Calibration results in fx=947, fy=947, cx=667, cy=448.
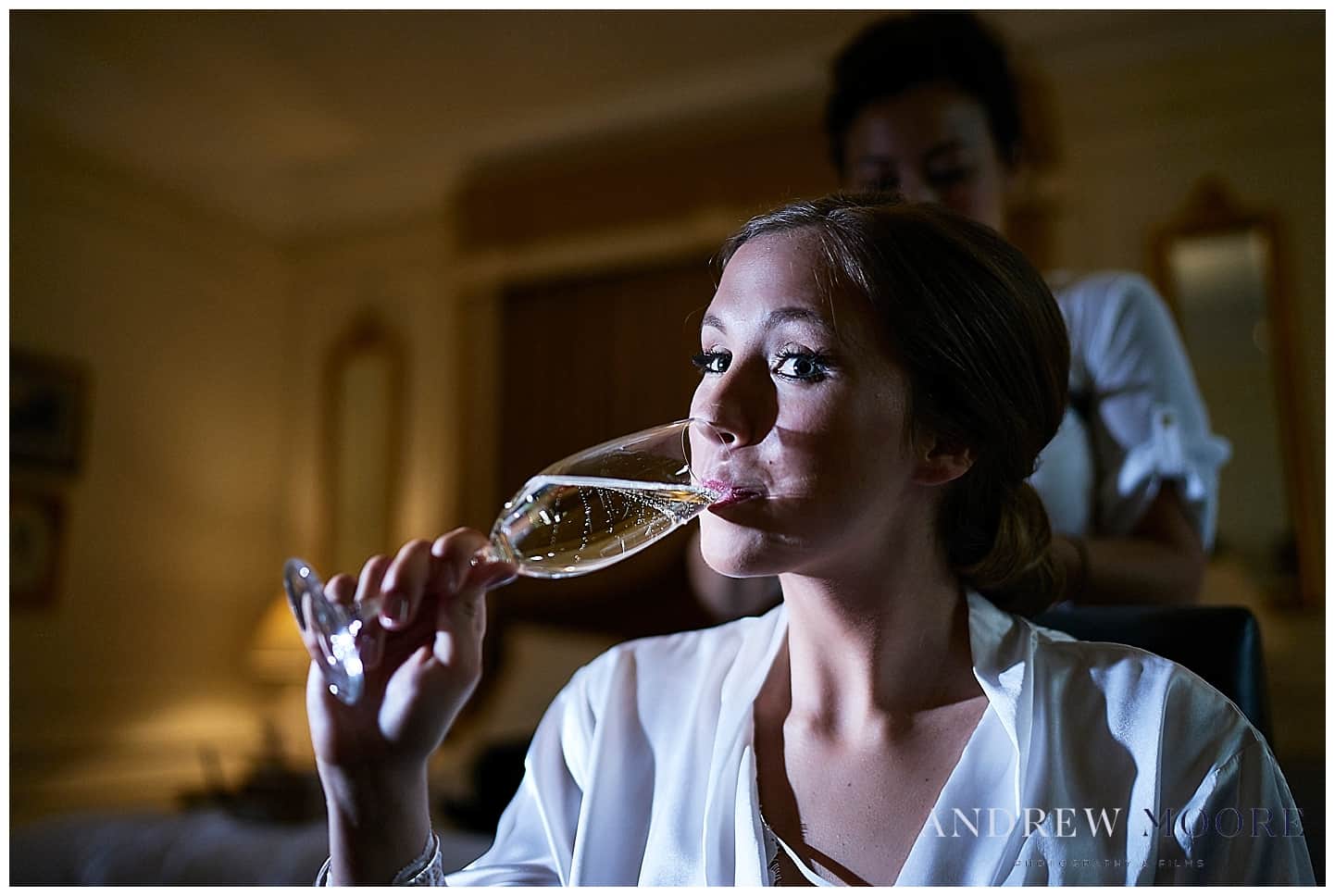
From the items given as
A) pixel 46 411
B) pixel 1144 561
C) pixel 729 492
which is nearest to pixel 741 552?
pixel 729 492

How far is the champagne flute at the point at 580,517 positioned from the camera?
0.43 m

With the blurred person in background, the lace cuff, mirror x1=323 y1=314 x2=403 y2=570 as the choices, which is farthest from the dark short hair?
mirror x1=323 y1=314 x2=403 y2=570

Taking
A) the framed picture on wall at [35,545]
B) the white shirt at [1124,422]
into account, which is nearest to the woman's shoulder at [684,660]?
the white shirt at [1124,422]

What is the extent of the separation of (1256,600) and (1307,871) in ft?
1.98

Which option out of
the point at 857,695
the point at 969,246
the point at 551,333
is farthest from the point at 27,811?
the point at 969,246

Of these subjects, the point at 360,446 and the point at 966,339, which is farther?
the point at 360,446

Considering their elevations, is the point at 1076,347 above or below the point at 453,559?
above

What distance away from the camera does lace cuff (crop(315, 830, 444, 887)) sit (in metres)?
0.45

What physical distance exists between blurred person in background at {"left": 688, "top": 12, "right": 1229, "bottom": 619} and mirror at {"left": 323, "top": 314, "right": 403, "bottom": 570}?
2.25ft

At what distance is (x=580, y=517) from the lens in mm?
435

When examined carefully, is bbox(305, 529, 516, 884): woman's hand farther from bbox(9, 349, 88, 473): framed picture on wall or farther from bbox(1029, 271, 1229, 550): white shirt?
bbox(9, 349, 88, 473): framed picture on wall

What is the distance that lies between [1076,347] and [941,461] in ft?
0.91

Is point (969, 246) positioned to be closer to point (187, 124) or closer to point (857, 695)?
point (857, 695)

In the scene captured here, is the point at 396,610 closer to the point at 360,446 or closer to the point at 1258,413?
the point at 360,446
